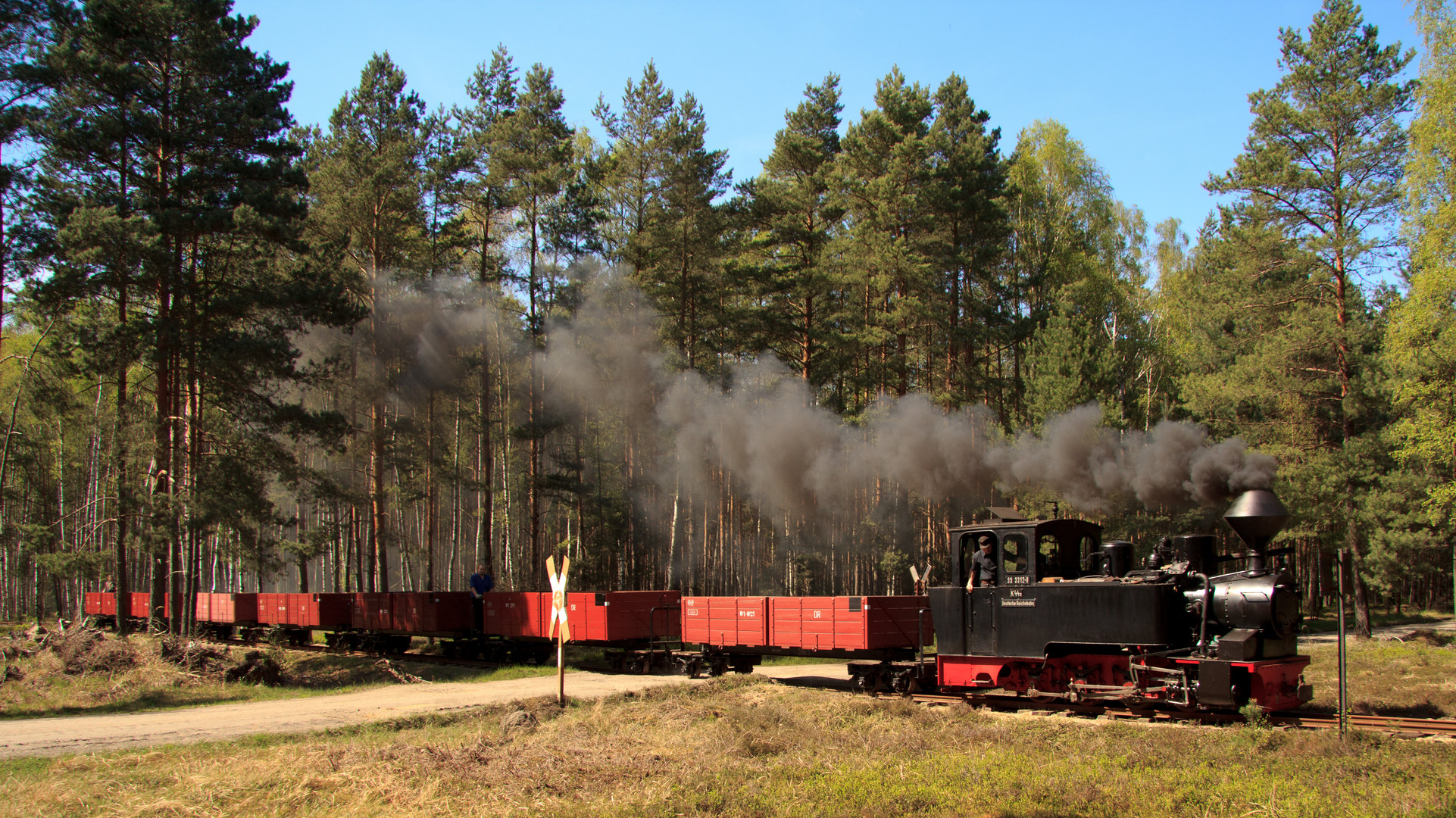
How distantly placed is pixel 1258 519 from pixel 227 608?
30342 millimetres

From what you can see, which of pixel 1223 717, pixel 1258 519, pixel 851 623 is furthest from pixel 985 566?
pixel 1258 519

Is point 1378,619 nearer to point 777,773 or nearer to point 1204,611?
point 1204,611

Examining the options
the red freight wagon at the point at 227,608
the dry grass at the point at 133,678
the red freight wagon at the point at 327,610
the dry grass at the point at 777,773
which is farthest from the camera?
the red freight wagon at the point at 227,608

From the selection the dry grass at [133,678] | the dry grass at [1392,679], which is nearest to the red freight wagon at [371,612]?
the dry grass at [133,678]

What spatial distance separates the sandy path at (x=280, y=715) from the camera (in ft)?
38.1

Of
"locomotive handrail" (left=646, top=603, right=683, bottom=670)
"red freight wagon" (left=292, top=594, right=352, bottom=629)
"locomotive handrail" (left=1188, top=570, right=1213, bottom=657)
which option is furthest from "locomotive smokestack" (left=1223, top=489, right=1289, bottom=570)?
"red freight wagon" (left=292, top=594, right=352, bottom=629)

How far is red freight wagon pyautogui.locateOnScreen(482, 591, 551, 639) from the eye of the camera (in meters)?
20.3

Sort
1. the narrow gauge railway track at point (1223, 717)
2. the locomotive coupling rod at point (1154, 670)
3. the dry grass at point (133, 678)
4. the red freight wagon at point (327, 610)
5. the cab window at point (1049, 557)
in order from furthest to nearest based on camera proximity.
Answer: the red freight wagon at point (327, 610) → the dry grass at point (133, 678) → the cab window at point (1049, 557) → the locomotive coupling rod at point (1154, 670) → the narrow gauge railway track at point (1223, 717)

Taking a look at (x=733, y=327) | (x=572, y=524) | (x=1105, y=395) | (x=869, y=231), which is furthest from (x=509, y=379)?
(x=1105, y=395)

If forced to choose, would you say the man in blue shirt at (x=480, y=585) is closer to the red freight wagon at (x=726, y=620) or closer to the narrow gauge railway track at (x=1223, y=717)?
the red freight wagon at (x=726, y=620)

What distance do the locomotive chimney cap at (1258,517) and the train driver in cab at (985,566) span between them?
323 centimetres

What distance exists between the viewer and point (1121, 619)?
1105 centimetres

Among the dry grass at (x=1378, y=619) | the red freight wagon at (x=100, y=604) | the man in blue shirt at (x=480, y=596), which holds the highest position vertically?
the man in blue shirt at (x=480, y=596)

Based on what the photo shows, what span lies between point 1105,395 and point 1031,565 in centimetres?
1445
